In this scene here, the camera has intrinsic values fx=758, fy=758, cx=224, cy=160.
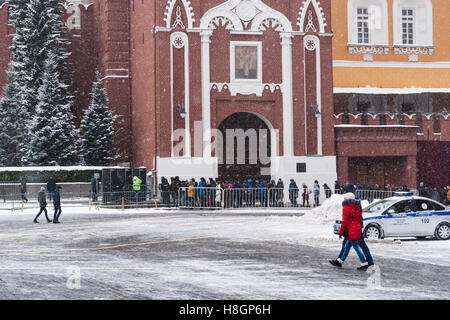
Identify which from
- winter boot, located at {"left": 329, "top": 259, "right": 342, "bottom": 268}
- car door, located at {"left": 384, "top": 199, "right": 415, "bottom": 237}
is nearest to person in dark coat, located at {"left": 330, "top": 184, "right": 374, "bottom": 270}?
winter boot, located at {"left": 329, "top": 259, "right": 342, "bottom": 268}

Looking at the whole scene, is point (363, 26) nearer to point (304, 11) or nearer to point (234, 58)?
point (304, 11)

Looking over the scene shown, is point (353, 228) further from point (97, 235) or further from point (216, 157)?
point (216, 157)

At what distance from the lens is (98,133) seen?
50.2 metres

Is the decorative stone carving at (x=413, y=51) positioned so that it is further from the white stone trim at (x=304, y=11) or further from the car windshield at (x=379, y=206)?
the car windshield at (x=379, y=206)

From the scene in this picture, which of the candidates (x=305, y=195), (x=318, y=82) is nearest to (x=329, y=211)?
(x=305, y=195)

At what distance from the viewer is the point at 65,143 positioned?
4891 cm

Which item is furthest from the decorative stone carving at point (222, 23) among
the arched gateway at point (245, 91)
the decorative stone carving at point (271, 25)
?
the decorative stone carving at point (271, 25)

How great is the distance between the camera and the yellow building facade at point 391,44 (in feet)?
170

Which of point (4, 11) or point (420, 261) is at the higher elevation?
point (4, 11)

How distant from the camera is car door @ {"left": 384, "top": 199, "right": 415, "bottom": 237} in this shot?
70.0 feet

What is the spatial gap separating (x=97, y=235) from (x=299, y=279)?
37.0ft

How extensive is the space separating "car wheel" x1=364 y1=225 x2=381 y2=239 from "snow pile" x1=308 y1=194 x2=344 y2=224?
19.6ft

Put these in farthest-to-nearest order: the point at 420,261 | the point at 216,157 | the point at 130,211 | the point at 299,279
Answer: the point at 216,157
the point at 130,211
the point at 420,261
the point at 299,279
